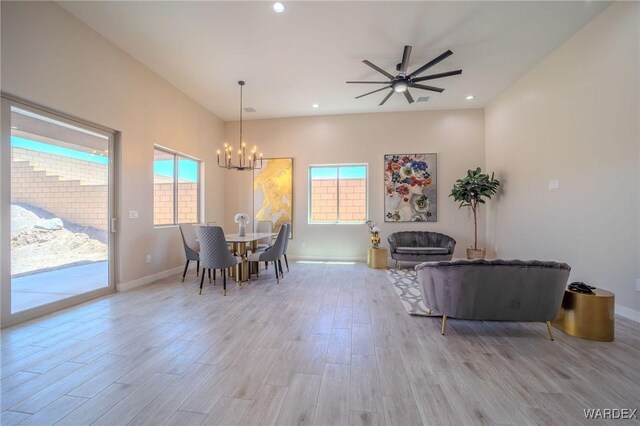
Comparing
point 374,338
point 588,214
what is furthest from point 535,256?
point 374,338

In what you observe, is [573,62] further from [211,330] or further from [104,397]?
[104,397]

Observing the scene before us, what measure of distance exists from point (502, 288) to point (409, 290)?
1749mm

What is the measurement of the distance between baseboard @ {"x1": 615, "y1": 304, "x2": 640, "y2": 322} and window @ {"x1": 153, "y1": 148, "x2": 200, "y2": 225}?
6704 mm

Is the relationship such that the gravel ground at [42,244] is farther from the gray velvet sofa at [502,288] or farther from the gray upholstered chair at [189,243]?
the gray velvet sofa at [502,288]

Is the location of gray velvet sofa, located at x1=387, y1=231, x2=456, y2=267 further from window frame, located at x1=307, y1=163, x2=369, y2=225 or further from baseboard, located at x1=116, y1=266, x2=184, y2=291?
baseboard, located at x1=116, y1=266, x2=184, y2=291

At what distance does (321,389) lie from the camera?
1729mm

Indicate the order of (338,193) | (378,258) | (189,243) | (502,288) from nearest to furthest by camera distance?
1. (502,288)
2. (189,243)
3. (378,258)
4. (338,193)

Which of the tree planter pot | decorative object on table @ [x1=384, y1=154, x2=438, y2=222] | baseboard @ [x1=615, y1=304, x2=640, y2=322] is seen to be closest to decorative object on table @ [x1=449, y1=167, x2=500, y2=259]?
the tree planter pot

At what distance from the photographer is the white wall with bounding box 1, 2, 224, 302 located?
8.99 feet

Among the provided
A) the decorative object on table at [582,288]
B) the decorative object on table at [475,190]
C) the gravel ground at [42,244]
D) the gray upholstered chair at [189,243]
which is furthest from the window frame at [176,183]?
the decorative object on table at [582,288]

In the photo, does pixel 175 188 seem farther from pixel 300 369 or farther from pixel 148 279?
pixel 300 369

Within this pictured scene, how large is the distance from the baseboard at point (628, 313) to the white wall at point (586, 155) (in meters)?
0.07

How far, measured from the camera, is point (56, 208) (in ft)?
10.4

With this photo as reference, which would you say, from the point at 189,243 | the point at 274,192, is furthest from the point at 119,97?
the point at 274,192
